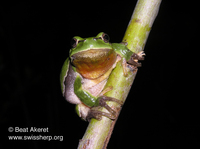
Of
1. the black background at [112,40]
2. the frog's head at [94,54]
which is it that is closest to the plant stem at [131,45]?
the frog's head at [94,54]

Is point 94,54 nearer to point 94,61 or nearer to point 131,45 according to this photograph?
point 94,61

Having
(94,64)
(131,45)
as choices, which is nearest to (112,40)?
(94,64)

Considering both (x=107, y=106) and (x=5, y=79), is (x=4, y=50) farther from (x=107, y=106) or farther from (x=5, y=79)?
(x=107, y=106)

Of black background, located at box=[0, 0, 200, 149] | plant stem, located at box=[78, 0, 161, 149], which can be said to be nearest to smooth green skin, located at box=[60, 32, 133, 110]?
plant stem, located at box=[78, 0, 161, 149]

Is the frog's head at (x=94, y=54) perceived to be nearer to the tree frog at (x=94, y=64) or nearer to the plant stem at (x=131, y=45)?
the tree frog at (x=94, y=64)

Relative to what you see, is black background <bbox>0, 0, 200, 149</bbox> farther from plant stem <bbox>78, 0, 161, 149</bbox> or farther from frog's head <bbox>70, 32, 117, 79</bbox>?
plant stem <bbox>78, 0, 161, 149</bbox>

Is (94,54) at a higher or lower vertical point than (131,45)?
lower

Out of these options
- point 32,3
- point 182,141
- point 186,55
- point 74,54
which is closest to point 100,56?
point 74,54
